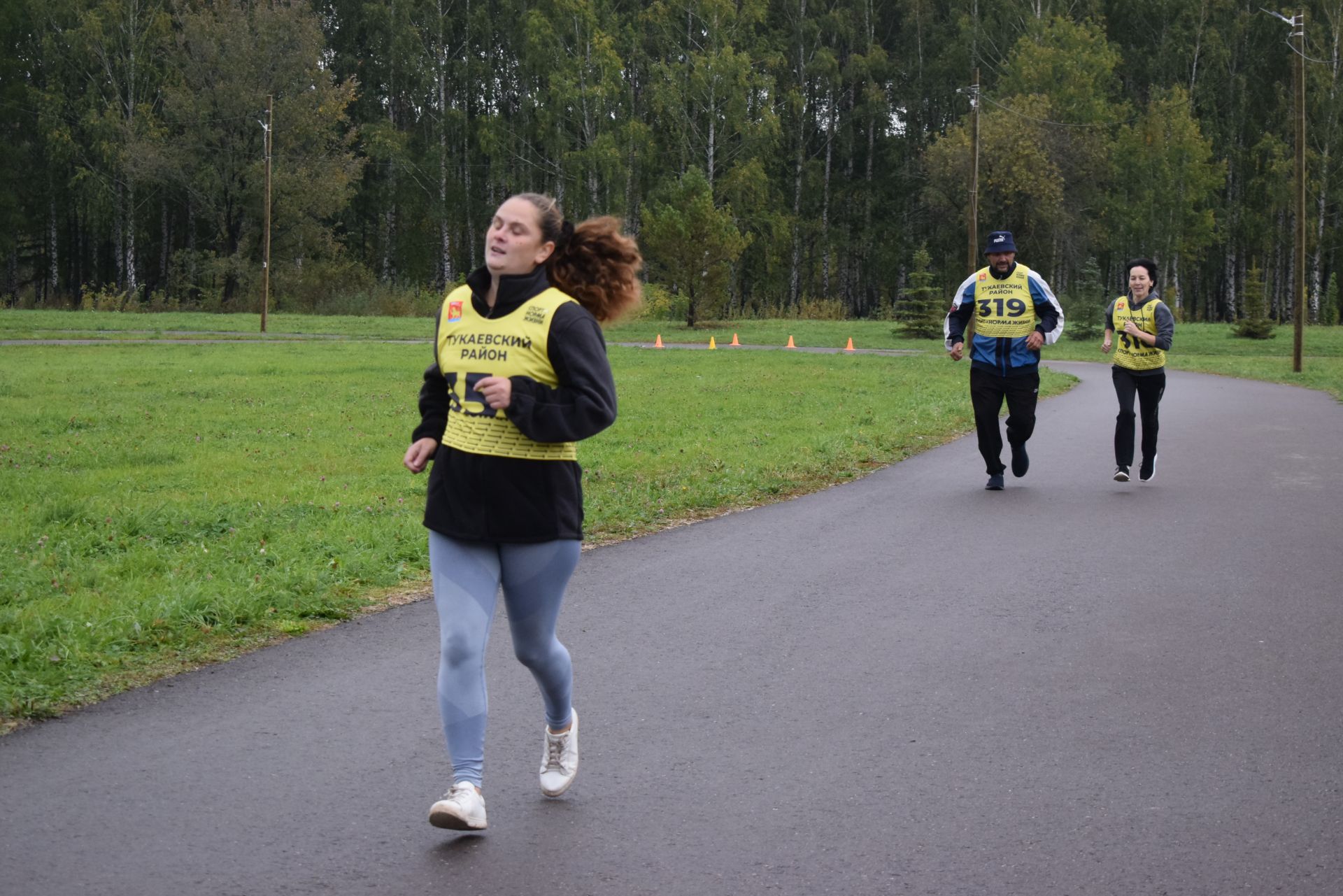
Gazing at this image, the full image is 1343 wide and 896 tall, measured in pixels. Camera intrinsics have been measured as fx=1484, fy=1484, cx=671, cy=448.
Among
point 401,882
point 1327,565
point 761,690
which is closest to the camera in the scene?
point 401,882

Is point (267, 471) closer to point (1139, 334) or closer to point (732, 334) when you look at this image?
point (1139, 334)

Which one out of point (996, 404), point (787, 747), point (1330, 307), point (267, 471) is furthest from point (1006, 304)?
point (1330, 307)

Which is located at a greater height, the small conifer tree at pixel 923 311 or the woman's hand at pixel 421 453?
the small conifer tree at pixel 923 311

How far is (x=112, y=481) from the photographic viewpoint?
11.8m

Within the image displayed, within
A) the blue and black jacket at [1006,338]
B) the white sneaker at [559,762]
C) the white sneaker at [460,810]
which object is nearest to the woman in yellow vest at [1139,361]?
the blue and black jacket at [1006,338]

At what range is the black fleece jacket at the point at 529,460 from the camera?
4180mm

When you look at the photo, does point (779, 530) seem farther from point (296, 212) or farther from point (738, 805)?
point (296, 212)

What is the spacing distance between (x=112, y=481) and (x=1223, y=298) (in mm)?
70225

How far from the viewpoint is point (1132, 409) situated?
12430 millimetres

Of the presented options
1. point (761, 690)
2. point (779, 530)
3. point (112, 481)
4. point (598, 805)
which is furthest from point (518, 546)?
point (112, 481)

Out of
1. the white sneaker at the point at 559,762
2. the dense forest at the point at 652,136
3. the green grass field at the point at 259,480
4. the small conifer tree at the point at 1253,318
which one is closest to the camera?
the white sneaker at the point at 559,762

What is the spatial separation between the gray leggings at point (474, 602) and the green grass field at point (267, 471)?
2079mm

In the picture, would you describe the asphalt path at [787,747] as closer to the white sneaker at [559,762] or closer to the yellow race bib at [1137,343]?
the white sneaker at [559,762]

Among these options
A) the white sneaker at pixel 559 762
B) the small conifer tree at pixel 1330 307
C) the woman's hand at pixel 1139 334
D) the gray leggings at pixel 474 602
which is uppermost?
the small conifer tree at pixel 1330 307
